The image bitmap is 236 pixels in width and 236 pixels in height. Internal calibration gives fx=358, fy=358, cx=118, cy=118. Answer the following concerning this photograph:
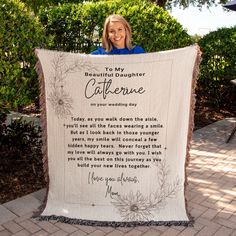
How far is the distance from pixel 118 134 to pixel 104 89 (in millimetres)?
458

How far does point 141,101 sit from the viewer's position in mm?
3424

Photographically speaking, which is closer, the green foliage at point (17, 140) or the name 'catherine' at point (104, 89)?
the name 'catherine' at point (104, 89)

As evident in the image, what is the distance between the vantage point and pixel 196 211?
378 centimetres

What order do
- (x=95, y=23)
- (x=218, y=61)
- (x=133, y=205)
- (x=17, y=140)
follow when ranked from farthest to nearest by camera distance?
(x=218, y=61), (x=95, y=23), (x=17, y=140), (x=133, y=205)

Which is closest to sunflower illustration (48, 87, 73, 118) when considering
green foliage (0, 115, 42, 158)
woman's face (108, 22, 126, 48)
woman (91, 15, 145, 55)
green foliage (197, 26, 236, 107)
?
woman (91, 15, 145, 55)

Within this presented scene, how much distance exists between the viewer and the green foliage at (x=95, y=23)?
558 cm

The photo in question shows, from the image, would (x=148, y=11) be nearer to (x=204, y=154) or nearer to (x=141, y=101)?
(x=204, y=154)

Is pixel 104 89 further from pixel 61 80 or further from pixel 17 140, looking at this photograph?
pixel 17 140

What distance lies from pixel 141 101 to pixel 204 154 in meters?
2.57

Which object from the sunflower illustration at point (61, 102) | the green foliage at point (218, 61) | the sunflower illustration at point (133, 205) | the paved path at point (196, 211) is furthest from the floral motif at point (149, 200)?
the green foliage at point (218, 61)

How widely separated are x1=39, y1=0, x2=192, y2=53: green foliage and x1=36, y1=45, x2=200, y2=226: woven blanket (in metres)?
2.19

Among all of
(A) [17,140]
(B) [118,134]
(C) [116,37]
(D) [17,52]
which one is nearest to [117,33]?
(C) [116,37]

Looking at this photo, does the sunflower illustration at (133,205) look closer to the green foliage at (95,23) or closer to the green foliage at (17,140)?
the green foliage at (17,140)

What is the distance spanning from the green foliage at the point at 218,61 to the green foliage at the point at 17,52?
4.89 meters
